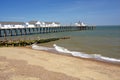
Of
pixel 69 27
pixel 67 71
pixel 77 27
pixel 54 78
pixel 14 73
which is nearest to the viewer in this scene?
pixel 54 78

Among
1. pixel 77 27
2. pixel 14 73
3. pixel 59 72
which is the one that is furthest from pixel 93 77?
pixel 77 27

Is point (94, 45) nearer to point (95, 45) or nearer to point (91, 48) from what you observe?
point (95, 45)

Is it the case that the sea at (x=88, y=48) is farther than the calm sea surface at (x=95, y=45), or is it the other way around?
the calm sea surface at (x=95, y=45)

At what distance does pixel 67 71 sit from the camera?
9.98 m

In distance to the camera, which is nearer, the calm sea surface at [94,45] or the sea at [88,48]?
the sea at [88,48]

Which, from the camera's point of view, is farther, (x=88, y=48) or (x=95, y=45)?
(x=95, y=45)

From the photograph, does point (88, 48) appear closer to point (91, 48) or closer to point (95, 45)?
point (91, 48)

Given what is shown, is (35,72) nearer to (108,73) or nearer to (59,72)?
(59,72)

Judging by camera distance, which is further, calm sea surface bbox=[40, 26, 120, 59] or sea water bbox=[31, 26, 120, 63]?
calm sea surface bbox=[40, 26, 120, 59]

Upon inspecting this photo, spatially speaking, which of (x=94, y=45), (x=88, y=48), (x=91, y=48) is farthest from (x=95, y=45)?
(x=88, y=48)

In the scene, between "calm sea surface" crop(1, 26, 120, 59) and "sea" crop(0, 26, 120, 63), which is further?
"calm sea surface" crop(1, 26, 120, 59)

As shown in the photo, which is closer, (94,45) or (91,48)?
(91,48)

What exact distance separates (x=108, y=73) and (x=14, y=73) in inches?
203

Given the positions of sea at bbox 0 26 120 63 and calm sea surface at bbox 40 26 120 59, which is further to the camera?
calm sea surface at bbox 40 26 120 59
